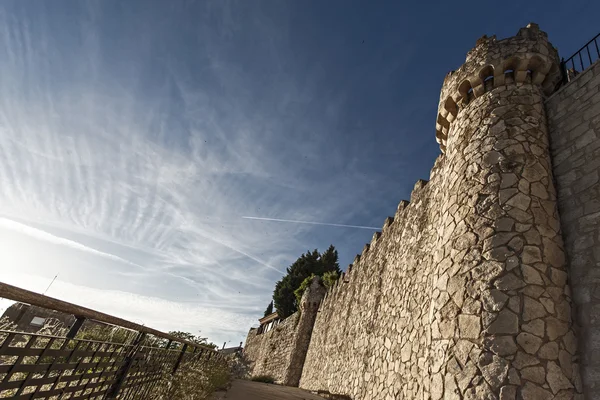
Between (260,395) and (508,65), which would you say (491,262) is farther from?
(260,395)

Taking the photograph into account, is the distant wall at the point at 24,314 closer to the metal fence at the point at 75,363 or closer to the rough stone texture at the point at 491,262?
the metal fence at the point at 75,363

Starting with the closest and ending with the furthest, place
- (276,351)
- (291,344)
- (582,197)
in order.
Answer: (582,197), (291,344), (276,351)

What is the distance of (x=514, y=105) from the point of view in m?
4.55

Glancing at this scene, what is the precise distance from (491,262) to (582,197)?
1423mm

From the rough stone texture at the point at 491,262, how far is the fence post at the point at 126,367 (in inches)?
140

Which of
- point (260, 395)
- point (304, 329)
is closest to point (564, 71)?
point (260, 395)

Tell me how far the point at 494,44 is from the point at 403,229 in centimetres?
478

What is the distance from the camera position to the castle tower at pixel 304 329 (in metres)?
16.7

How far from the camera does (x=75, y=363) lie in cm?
251

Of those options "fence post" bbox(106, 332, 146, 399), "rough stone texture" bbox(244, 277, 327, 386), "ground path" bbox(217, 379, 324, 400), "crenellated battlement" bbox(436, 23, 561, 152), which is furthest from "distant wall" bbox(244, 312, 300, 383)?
"crenellated battlement" bbox(436, 23, 561, 152)

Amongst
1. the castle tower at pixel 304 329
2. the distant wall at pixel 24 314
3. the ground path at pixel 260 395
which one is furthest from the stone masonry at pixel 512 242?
the castle tower at pixel 304 329

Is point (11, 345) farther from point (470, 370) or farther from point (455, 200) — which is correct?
point (455, 200)

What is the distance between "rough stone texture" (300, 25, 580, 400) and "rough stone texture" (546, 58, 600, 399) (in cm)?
11

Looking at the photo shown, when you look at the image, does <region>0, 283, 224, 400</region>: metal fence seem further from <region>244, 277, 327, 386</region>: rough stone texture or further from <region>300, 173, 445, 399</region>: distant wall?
<region>244, 277, 327, 386</region>: rough stone texture
